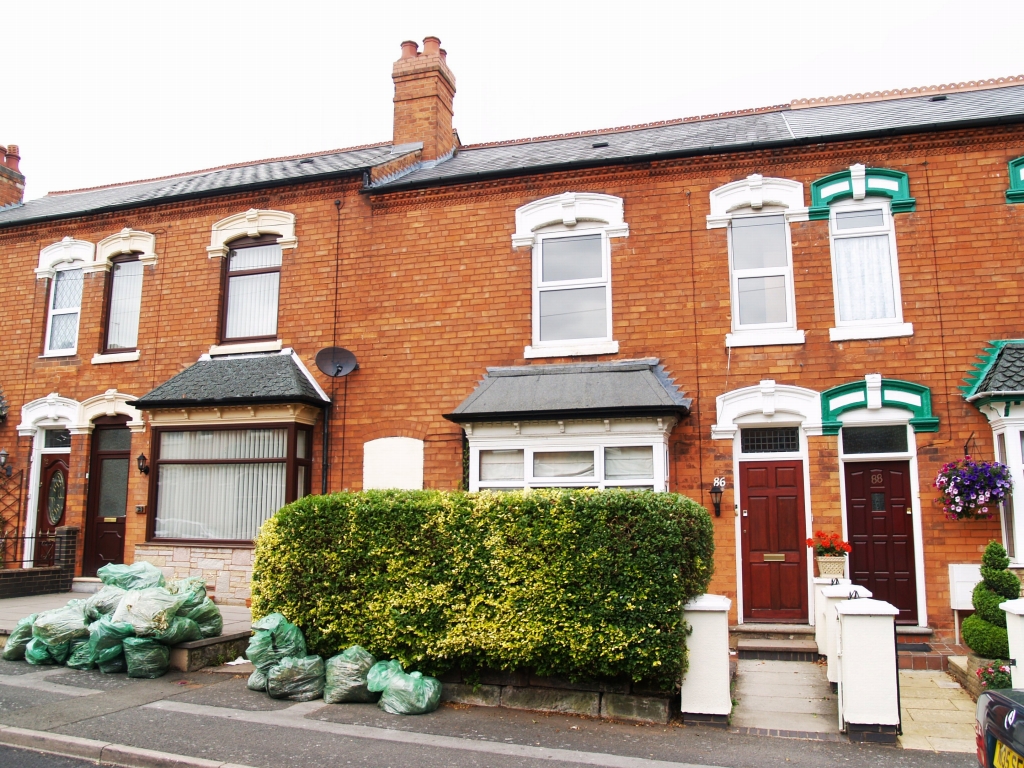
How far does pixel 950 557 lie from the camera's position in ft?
31.1

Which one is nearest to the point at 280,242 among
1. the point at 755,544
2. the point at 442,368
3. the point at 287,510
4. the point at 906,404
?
the point at 442,368

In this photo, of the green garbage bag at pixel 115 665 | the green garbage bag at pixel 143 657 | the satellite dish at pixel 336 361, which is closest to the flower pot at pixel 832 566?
the satellite dish at pixel 336 361

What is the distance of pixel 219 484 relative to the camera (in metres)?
12.0

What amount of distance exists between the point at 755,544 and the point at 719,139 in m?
6.01

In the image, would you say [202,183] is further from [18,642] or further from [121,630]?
[121,630]

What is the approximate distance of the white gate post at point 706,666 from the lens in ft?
21.7

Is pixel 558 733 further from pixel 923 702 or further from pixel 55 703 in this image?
pixel 55 703

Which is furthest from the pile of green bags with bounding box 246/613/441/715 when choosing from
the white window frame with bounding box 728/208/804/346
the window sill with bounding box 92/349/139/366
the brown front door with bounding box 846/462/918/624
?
the window sill with bounding box 92/349/139/366

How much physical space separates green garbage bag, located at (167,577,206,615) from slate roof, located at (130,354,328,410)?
304cm

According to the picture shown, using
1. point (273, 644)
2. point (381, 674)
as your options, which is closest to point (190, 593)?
point (273, 644)

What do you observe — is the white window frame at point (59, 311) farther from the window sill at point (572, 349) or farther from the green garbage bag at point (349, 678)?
the green garbage bag at point (349, 678)

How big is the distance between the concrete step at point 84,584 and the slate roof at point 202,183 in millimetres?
6196

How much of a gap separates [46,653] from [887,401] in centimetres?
1001

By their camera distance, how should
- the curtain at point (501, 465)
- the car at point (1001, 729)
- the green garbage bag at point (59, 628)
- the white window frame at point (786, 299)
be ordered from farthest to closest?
the curtain at point (501, 465) → the white window frame at point (786, 299) → the green garbage bag at point (59, 628) → the car at point (1001, 729)
